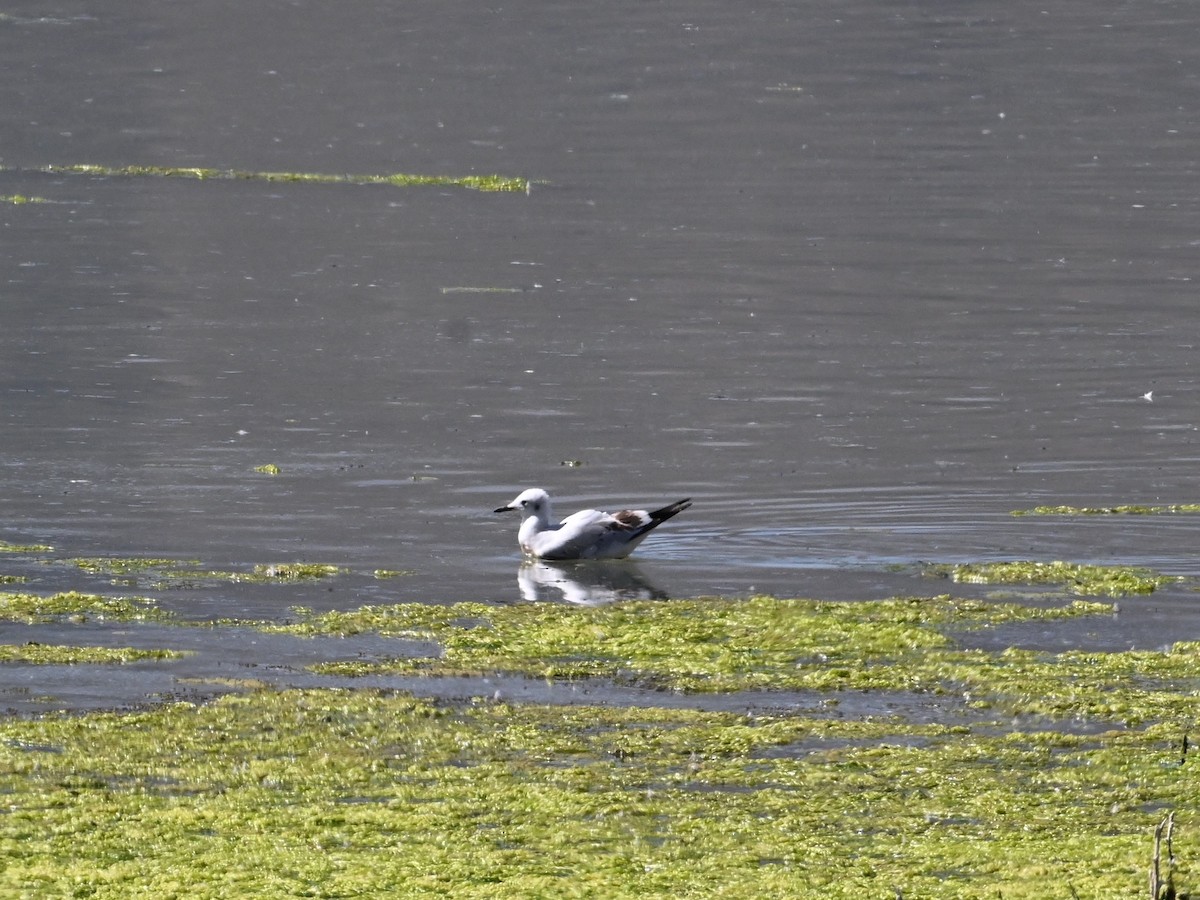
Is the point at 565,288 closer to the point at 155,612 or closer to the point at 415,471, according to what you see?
the point at 415,471

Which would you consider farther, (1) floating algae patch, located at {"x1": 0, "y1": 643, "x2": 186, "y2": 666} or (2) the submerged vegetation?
(1) floating algae patch, located at {"x1": 0, "y1": 643, "x2": 186, "y2": 666}

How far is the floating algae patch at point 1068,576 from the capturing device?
1116 cm

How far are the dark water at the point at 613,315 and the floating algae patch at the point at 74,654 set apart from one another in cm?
100

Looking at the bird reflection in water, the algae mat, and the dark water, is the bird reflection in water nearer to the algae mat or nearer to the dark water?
the dark water

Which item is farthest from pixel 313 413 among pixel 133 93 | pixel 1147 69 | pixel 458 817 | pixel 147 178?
pixel 1147 69

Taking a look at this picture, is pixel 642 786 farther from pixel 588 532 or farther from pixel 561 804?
pixel 588 532

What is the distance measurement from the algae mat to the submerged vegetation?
0.01 metres

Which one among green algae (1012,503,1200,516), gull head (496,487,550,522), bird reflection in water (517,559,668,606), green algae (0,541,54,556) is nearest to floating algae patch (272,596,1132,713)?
bird reflection in water (517,559,668,606)

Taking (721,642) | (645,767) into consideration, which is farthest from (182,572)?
(645,767)

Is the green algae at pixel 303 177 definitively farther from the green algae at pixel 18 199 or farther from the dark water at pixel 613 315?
the green algae at pixel 18 199

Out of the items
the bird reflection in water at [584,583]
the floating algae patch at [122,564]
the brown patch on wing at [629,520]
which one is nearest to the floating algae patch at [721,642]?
the bird reflection in water at [584,583]

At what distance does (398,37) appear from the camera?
45.9m

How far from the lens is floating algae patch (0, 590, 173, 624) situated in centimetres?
1052

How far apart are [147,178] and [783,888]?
25.1m
